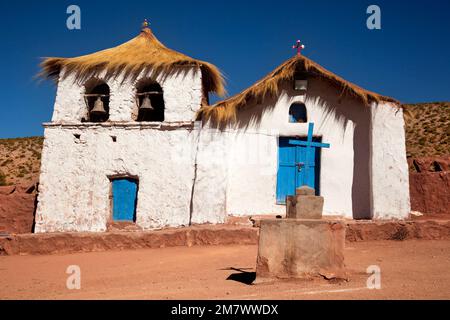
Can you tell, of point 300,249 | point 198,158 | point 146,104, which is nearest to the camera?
point 300,249

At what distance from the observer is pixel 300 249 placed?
5059 millimetres

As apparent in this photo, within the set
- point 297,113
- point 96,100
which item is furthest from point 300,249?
point 96,100

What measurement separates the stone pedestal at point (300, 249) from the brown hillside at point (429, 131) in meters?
21.5

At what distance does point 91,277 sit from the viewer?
6.06 meters

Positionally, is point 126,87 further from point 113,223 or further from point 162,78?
point 113,223

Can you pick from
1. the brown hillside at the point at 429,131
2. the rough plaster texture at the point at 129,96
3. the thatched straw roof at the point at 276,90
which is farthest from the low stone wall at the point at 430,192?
the brown hillside at the point at 429,131

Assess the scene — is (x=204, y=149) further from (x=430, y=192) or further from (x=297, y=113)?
(x=430, y=192)

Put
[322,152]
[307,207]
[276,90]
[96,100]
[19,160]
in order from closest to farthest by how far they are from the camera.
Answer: [307,207], [276,90], [322,152], [96,100], [19,160]

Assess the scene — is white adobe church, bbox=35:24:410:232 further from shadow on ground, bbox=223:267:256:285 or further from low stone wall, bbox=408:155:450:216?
shadow on ground, bbox=223:267:256:285

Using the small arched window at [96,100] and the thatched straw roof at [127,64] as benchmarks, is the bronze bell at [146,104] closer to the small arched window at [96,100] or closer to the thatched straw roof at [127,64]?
the thatched straw roof at [127,64]

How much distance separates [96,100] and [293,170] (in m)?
6.49

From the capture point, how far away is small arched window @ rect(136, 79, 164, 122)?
11.8 m

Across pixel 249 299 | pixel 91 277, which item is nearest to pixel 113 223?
pixel 91 277
